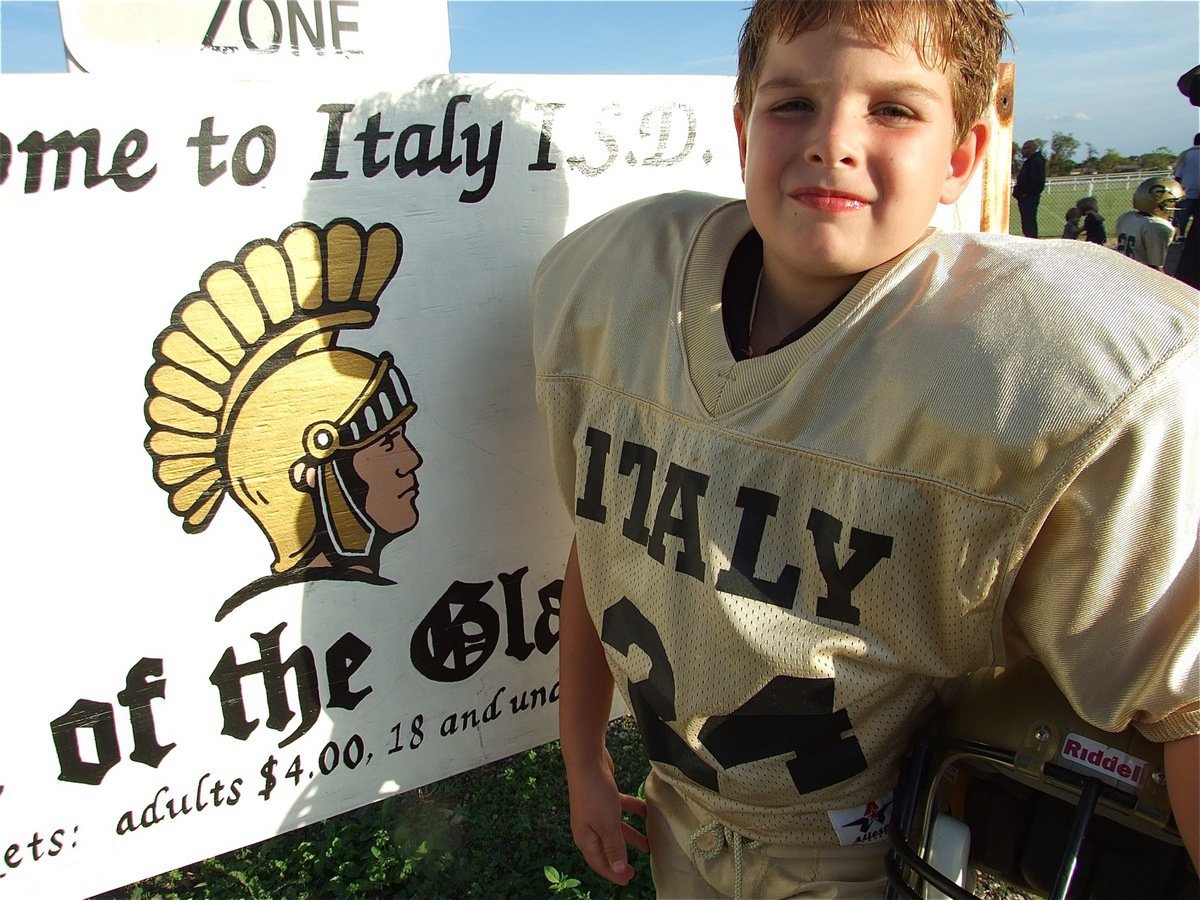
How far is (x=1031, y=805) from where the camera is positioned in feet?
3.93

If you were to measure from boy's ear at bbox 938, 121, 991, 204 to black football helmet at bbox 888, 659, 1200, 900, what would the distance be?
57cm

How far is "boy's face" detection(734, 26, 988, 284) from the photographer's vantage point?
109 cm

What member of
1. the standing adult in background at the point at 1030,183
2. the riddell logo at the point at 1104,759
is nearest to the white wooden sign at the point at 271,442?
the riddell logo at the point at 1104,759

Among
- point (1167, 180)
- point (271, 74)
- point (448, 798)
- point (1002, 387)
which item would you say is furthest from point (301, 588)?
point (1167, 180)

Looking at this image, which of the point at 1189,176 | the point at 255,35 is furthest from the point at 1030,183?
the point at 255,35

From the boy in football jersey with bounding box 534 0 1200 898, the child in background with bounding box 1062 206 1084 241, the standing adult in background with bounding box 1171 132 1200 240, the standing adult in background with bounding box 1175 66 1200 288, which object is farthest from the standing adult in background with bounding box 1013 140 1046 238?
the boy in football jersey with bounding box 534 0 1200 898

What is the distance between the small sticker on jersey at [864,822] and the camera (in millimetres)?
1242

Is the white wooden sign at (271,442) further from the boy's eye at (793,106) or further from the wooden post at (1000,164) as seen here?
the wooden post at (1000,164)

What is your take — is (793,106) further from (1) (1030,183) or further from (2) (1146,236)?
(1) (1030,183)

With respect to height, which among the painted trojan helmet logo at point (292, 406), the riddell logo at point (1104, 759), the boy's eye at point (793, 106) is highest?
the boy's eye at point (793, 106)

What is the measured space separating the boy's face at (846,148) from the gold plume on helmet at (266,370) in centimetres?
63

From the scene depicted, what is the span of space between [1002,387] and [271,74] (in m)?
1.05

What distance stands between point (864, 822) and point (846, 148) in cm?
79

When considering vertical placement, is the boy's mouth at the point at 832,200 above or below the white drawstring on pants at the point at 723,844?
above
